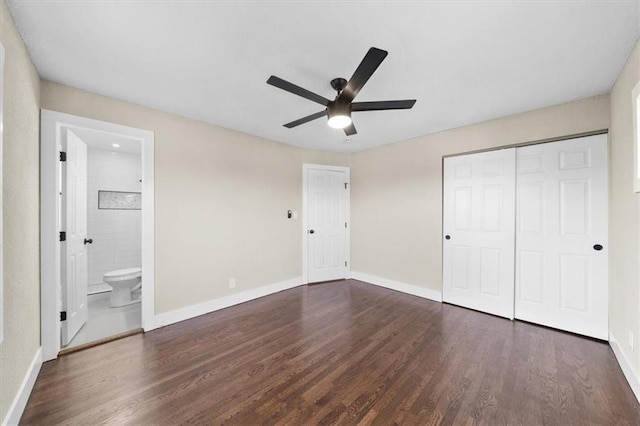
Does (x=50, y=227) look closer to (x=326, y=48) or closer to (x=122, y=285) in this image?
(x=122, y=285)

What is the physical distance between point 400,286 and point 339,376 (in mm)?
2386

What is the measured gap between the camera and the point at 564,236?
275cm

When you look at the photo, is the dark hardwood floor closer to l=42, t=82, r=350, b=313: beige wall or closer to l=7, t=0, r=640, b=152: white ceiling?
l=42, t=82, r=350, b=313: beige wall

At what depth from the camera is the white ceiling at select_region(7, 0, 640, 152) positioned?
148 cm

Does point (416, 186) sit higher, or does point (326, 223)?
point (416, 186)

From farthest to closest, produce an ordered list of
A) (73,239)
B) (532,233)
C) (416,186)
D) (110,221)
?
1. (110,221)
2. (416,186)
3. (532,233)
4. (73,239)

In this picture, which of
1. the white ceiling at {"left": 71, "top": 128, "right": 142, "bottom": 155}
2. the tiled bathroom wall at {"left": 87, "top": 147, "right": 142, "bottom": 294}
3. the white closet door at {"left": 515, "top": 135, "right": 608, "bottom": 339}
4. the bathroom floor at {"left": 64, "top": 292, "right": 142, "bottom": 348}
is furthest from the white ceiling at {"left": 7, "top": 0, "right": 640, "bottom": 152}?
the bathroom floor at {"left": 64, "top": 292, "right": 142, "bottom": 348}

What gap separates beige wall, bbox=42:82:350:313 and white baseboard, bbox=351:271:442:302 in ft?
3.85

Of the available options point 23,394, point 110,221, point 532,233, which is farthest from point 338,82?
point 110,221

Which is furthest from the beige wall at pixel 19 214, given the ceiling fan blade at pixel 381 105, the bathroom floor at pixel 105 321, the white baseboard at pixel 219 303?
the ceiling fan blade at pixel 381 105

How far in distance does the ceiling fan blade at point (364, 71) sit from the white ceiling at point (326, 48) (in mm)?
248

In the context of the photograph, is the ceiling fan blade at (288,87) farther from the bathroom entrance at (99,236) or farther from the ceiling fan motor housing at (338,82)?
the bathroom entrance at (99,236)

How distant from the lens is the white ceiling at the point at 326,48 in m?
1.48

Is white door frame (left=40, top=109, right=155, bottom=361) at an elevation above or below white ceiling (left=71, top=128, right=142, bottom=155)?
below
